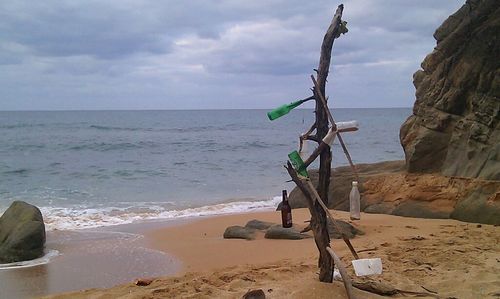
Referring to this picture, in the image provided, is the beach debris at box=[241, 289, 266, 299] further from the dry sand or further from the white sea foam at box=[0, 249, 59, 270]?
the white sea foam at box=[0, 249, 59, 270]

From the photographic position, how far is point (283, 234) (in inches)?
294

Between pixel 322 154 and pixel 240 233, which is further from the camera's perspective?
pixel 240 233

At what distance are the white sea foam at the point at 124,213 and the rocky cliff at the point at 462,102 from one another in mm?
4400

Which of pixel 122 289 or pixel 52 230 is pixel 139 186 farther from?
pixel 122 289

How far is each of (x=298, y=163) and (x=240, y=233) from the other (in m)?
4.16

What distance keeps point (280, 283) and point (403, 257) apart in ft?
6.00

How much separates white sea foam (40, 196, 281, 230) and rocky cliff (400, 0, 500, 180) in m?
4.40

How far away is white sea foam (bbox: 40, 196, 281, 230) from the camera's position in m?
10.2

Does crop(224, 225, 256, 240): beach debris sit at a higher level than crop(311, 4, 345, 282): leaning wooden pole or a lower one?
lower

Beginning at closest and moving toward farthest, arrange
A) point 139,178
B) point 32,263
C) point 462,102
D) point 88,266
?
1. point 88,266
2. point 32,263
3. point 462,102
4. point 139,178

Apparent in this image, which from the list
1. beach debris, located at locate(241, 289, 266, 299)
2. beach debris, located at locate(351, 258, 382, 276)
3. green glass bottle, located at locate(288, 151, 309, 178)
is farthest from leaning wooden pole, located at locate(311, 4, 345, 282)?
beach debris, located at locate(241, 289, 266, 299)

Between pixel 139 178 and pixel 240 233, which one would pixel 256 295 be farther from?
pixel 139 178

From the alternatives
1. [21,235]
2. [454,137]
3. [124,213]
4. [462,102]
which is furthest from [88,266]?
[462,102]

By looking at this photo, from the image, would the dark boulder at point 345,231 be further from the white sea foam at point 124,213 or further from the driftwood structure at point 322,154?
the white sea foam at point 124,213
